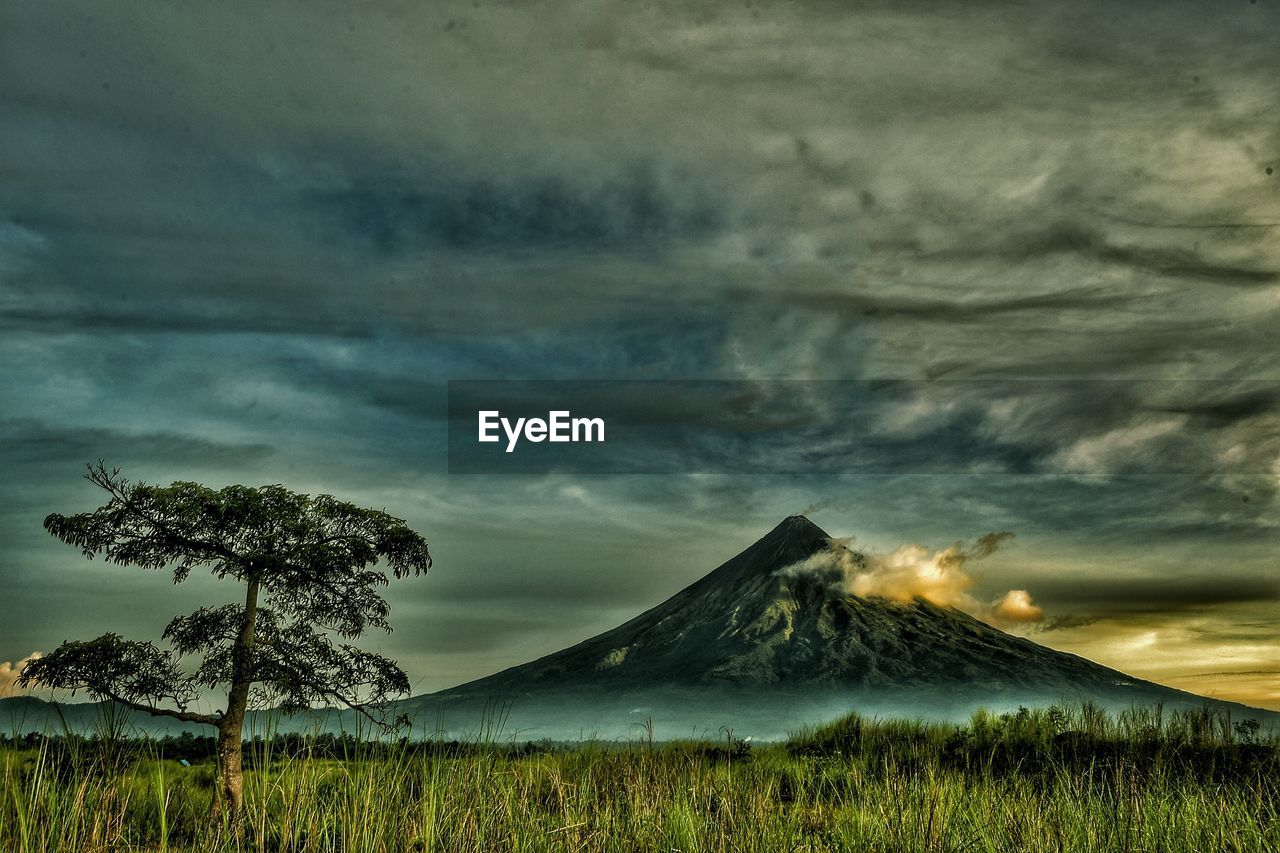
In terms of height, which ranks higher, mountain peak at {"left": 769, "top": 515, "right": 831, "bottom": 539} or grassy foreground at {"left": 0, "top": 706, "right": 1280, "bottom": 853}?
mountain peak at {"left": 769, "top": 515, "right": 831, "bottom": 539}

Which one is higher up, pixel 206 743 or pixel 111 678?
pixel 111 678

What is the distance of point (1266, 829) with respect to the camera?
27.2ft

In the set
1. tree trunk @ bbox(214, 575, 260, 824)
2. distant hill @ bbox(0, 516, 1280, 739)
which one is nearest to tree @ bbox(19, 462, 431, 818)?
tree trunk @ bbox(214, 575, 260, 824)

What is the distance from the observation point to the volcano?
130 m

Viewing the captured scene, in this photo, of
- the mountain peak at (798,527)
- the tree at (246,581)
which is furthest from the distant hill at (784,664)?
the tree at (246,581)

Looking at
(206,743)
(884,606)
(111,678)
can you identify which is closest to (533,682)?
(884,606)

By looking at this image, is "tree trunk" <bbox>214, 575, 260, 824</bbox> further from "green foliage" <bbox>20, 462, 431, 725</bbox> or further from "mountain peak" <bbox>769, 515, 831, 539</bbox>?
"mountain peak" <bbox>769, 515, 831, 539</bbox>

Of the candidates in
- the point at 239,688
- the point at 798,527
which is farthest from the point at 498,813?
the point at 798,527

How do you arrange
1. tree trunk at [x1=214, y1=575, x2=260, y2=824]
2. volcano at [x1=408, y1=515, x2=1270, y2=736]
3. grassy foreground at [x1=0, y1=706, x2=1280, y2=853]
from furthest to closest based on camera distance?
1. volcano at [x1=408, y1=515, x2=1270, y2=736]
2. tree trunk at [x1=214, y1=575, x2=260, y2=824]
3. grassy foreground at [x1=0, y1=706, x2=1280, y2=853]

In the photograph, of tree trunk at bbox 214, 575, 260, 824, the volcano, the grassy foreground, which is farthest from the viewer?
the volcano

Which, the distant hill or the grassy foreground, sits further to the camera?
the distant hill

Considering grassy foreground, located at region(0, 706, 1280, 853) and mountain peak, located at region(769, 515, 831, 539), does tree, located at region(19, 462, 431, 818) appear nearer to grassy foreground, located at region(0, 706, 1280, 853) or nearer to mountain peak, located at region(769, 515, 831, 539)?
grassy foreground, located at region(0, 706, 1280, 853)

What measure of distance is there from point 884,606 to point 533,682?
1942 inches

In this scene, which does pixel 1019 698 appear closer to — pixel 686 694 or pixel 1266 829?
pixel 686 694
